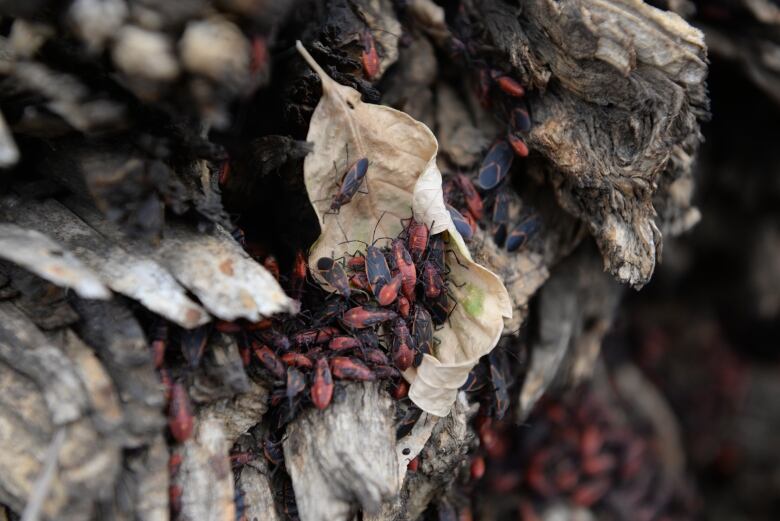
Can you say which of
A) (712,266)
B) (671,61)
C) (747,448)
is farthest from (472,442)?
(747,448)

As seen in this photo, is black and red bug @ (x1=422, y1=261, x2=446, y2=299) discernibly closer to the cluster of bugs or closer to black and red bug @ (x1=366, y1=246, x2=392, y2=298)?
black and red bug @ (x1=366, y1=246, x2=392, y2=298)

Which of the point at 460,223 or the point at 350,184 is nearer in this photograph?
the point at 350,184

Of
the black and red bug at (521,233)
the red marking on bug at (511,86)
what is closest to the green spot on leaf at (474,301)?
the black and red bug at (521,233)

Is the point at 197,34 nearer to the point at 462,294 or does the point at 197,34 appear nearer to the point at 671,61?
the point at 462,294

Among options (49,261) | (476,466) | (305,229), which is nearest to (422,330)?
(305,229)

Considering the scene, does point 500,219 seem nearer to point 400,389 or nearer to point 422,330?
point 422,330

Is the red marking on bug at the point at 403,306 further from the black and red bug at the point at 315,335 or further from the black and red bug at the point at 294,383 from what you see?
the black and red bug at the point at 294,383

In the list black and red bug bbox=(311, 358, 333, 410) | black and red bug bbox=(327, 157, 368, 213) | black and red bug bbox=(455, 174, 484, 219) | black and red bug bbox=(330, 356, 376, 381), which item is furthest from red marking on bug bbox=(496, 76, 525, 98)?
black and red bug bbox=(311, 358, 333, 410)
